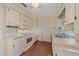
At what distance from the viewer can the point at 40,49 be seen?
125 cm

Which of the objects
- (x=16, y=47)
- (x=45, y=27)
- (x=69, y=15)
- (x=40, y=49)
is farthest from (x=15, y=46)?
(x=69, y=15)

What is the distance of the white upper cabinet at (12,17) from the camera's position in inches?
44.4

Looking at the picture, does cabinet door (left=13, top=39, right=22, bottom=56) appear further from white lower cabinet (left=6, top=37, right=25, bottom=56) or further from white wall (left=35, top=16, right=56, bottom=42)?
white wall (left=35, top=16, right=56, bottom=42)

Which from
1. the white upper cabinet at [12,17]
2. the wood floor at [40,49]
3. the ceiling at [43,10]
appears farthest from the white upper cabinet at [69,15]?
the white upper cabinet at [12,17]

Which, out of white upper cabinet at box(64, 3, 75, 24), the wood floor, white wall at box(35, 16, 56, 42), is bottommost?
the wood floor

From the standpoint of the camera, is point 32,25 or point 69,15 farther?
point 69,15

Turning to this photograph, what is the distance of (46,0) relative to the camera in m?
1.06

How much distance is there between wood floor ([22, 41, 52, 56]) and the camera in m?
1.17

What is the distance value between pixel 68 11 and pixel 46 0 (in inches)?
18.3

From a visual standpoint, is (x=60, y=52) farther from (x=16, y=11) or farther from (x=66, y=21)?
(x=16, y=11)

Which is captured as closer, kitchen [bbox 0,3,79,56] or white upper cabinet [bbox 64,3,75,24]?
kitchen [bbox 0,3,79,56]

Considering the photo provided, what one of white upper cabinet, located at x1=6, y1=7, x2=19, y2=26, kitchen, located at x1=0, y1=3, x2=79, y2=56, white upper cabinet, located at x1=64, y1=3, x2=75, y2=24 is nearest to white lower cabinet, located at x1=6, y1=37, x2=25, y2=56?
kitchen, located at x1=0, y1=3, x2=79, y2=56

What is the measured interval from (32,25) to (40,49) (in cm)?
29

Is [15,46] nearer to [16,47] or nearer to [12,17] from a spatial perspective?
[16,47]
